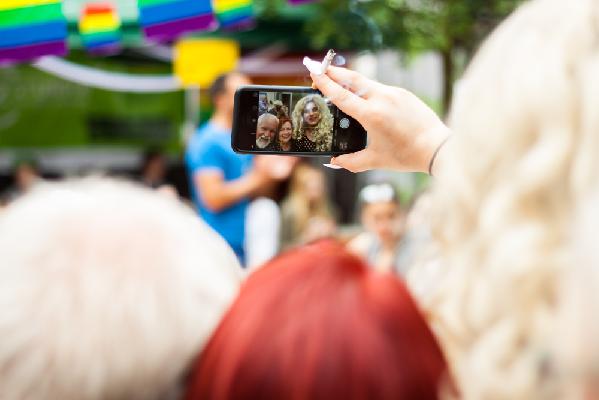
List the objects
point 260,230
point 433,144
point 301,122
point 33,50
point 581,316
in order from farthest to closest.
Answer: point 260,230
point 33,50
point 301,122
point 433,144
point 581,316

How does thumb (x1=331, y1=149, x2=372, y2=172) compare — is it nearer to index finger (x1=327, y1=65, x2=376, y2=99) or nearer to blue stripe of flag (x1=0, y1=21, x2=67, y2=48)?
index finger (x1=327, y1=65, x2=376, y2=99)

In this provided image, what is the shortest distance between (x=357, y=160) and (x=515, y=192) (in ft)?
2.13

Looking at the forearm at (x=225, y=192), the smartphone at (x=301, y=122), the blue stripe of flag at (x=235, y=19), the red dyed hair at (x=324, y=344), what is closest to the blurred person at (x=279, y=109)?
the smartphone at (x=301, y=122)

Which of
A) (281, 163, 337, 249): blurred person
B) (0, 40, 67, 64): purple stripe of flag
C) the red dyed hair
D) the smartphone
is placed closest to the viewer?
the red dyed hair

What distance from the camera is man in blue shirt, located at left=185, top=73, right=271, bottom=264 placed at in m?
3.33

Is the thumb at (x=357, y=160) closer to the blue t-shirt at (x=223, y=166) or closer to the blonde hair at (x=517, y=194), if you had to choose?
the blonde hair at (x=517, y=194)

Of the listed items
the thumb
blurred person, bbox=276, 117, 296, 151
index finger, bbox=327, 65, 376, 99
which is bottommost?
the thumb

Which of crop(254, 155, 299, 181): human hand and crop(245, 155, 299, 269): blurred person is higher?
crop(254, 155, 299, 181): human hand

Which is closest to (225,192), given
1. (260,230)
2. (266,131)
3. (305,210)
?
(260,230)

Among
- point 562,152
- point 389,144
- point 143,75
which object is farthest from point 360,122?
point 143,75

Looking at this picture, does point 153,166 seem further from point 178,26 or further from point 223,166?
point 178,26

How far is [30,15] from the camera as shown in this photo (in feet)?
9.53

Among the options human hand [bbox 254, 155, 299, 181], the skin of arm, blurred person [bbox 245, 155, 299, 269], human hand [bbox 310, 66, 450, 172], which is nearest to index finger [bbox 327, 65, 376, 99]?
human hand [bbox 310, 66, 450, 172]

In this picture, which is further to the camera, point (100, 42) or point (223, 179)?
point (100, 42)
